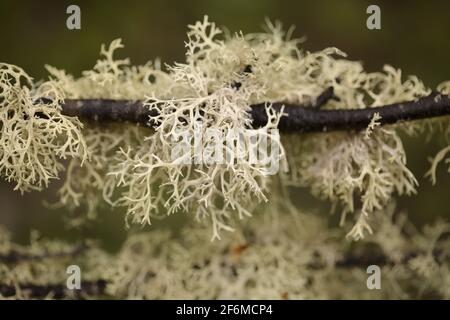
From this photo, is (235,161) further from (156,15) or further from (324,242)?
(156,15)

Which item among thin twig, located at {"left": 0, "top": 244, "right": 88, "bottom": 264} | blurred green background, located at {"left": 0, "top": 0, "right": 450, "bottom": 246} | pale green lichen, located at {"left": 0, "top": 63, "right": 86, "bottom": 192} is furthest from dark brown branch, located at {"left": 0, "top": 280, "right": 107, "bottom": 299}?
blurred green background, located at {"left": 0, "top": 0, "right": 450, "bottom": 246}

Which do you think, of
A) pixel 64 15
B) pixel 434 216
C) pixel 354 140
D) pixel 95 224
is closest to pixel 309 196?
pixel 434 216

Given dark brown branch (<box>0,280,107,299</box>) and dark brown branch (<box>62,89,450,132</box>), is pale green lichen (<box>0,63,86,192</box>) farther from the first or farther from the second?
dark brown branch (<box>0,280,107,299</box>)

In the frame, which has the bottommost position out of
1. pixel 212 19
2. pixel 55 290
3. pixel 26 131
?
pixel 55 290

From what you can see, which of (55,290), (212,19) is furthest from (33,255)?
(212,19)

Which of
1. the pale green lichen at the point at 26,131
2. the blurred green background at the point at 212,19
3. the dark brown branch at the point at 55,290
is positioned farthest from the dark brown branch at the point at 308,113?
the blurred green background at the point at 212,19

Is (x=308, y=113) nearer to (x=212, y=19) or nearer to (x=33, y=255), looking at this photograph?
(x=33, y=255)

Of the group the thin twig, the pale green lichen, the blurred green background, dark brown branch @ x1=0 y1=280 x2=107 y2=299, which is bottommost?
dark brown branch @ x1=0 y1=280 x2=107 y2=299
